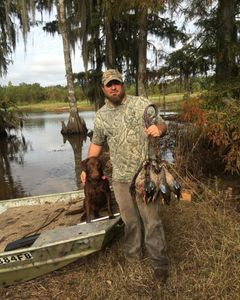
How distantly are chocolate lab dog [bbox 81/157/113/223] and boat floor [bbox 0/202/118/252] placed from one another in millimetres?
316

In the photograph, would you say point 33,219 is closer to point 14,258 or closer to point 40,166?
point 14,258

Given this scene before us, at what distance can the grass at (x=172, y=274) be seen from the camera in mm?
3299

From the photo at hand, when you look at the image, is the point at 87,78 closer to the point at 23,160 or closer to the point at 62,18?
the point at 62,18

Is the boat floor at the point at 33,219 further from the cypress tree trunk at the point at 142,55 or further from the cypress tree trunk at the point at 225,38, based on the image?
the cypress tree trunk at the point at 142,55

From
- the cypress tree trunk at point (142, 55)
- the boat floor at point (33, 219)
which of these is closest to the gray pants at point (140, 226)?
the boat floor at point (33, 219)

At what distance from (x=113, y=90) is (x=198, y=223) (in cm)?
201

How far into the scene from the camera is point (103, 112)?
365 centimetres

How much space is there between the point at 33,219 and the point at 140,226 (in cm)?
216

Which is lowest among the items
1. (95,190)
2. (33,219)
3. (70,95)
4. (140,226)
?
(33,219)

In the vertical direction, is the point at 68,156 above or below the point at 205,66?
below

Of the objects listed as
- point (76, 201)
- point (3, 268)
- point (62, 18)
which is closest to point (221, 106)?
point (76, 201)

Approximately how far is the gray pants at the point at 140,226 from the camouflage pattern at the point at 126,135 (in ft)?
0.55

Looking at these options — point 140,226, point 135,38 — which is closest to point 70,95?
point 135,38

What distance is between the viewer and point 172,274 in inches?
137
